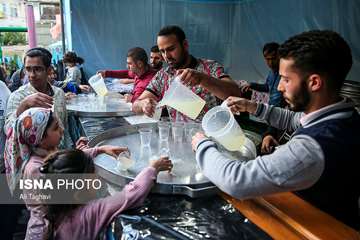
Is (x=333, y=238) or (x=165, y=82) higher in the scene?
(x=165, y=82)

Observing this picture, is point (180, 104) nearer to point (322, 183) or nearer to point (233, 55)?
point (322, 183)

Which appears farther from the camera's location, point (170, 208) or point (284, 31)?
point (284, 31)

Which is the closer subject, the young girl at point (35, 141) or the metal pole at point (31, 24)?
the young girl at point (35, 141)

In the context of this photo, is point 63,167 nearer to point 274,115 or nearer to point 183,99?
point 183,99

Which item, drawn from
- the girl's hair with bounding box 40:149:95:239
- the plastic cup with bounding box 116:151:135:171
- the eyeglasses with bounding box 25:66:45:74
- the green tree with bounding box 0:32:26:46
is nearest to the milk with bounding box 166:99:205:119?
the plastic cup with bounding box 116:151:135:171

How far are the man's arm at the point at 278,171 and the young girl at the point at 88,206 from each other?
0.96 ft

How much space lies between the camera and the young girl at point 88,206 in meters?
1.05

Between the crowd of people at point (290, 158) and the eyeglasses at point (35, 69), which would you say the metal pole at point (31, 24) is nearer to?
the eyeglasses at point (35, 69)

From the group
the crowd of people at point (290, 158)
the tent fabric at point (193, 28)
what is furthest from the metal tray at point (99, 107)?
the tent fabric at point (193, 28)

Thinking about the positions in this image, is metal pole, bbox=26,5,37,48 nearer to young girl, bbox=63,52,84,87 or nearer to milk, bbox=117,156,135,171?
young girl, bbox=63,52,84,87

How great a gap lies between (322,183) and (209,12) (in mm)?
5221

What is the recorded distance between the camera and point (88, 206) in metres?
1.11

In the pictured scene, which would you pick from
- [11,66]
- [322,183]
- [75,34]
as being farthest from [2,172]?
[11,66]

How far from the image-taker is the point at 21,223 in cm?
225
